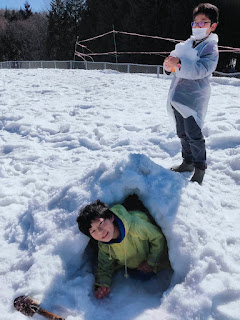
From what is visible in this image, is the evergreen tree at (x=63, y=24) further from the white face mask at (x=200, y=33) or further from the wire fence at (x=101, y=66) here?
the white face mask at (x=200, y=33)

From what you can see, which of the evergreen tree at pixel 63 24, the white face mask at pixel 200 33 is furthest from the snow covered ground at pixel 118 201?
the evergreen tree at pixel 63 24

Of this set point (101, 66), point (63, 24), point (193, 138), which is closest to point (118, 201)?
point (193, 138)

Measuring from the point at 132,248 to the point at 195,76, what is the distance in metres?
1.54

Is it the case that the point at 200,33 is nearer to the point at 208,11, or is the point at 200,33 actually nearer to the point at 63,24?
the point at 208,11

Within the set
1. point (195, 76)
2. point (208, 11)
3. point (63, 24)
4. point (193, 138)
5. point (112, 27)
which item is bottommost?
Answer: point (193, 138)

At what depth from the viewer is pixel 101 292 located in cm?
201

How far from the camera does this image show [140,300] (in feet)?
6.53

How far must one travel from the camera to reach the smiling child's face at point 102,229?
76.5 inches

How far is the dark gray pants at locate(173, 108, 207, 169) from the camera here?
9.31 feet

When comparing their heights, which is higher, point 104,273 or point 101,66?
point 101,66

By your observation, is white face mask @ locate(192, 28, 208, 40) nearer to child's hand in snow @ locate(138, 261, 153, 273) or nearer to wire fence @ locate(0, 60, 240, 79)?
child's hand in snow @ locate(138, 261, 153, 273)

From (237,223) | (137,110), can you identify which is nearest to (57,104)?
(137,110)

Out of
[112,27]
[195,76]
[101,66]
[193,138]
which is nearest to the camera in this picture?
[195,76]

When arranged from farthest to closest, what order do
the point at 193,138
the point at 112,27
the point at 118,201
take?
1. the point at 112,27
2. the point at 193,138
3. the point at 118,201
